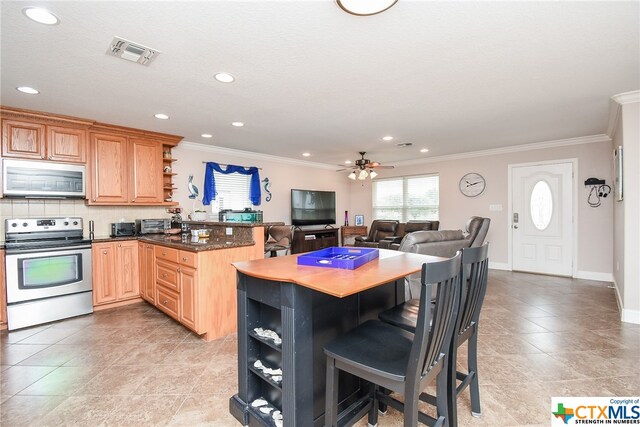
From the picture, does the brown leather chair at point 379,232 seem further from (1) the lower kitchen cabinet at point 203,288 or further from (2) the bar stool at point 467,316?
(2) the bar stool at point 467,316

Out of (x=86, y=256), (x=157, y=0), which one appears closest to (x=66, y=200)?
(x=86, y=256)

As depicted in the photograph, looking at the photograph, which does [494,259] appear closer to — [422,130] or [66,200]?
[422,130]

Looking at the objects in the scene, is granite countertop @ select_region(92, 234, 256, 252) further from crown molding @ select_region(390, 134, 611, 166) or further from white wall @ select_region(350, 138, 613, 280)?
crown molding @ select_region(390, 134, 611, 166)

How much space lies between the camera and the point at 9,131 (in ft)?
10.7

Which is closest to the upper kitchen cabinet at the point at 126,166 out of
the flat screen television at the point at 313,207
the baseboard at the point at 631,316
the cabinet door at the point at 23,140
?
the cabinet door at the point at 23,140

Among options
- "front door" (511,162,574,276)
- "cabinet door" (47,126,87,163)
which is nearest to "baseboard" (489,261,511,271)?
"front door" (511,162,574,276)

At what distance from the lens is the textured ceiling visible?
1.76m

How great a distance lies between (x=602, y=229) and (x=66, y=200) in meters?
8.12

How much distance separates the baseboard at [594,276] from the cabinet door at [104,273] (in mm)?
7287

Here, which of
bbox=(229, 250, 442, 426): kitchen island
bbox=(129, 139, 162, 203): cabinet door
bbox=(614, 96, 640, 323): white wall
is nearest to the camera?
bbox=(229, 250, 442, 426): kitchen island

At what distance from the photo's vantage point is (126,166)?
4.10m

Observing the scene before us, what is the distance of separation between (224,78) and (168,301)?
243 cm

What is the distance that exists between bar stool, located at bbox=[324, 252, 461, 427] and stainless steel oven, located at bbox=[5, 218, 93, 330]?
3.56 meters

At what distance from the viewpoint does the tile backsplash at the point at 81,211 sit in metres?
3.49
